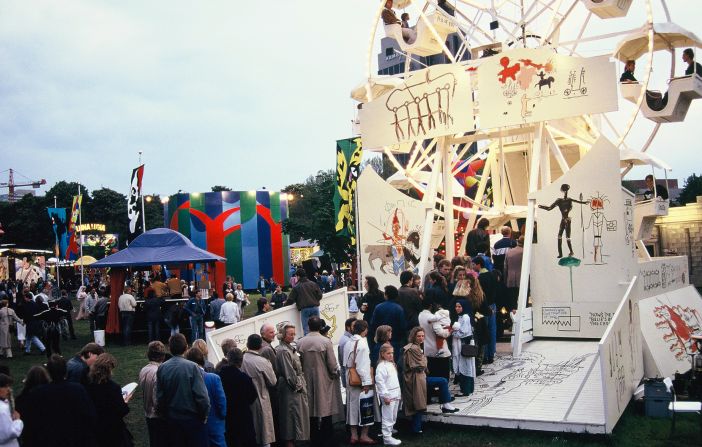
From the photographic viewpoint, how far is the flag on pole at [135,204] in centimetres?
2492

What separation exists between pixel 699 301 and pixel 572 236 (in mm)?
5936

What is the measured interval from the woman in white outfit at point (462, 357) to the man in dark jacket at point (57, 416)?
18.7 feet

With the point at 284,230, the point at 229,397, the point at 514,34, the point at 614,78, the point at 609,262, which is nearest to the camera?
the point at 229,397

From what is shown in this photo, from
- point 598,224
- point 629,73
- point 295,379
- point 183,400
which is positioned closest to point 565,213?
point 598,224

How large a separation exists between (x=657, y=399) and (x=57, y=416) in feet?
26.3

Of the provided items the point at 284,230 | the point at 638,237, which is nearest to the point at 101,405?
the point at 638,237

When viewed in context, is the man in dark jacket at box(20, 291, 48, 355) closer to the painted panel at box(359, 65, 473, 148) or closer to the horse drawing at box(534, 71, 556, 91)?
the painted panel at box(359, 65, 473, 148)

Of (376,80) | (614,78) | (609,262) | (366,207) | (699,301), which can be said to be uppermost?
(376,80)

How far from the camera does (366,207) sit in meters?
17.1

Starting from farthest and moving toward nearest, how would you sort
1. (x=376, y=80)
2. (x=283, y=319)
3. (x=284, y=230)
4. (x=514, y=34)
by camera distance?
(x=284, y=230), (x=376, y=80), (x=514, y=34), (x=283, y=319)

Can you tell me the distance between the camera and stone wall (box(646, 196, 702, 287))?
36156 millimetres

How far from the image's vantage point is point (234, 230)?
41094 mm

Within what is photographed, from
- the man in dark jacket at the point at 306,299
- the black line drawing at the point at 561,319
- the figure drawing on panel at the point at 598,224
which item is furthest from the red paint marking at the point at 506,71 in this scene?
the man in dark jacket at the point at 306,299

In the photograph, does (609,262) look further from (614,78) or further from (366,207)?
(366,207)
